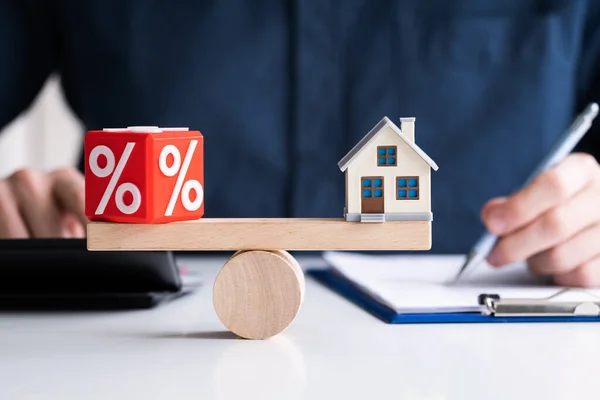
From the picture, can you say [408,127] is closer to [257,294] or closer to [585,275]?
[257,294]

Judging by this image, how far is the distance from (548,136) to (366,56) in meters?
0.37

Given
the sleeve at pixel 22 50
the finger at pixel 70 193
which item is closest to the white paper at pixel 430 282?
the finger at pixel 70 193

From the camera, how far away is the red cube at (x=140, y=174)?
0.60 meters

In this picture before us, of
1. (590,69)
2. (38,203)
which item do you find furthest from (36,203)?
(590,69)

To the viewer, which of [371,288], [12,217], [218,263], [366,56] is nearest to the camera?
[371,288]

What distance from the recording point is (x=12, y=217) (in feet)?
2.95

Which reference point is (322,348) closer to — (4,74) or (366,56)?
(366,56)

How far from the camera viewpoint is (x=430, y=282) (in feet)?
2.74

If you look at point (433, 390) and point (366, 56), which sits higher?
point (366, 56)

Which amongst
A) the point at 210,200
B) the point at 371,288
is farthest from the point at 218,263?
the point at 371,288

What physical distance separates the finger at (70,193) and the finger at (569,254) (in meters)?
0.55

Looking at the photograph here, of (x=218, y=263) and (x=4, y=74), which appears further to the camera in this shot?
(x=4, y=74)

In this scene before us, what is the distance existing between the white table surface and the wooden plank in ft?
0.26

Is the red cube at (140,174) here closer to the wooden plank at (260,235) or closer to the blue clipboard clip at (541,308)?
the wooden plank at (260,235)
